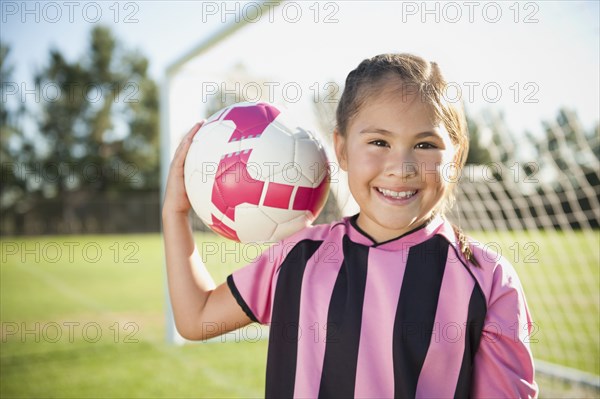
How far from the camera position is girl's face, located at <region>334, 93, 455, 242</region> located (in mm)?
1321

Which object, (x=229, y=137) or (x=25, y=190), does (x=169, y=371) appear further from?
(x=25, y=190)

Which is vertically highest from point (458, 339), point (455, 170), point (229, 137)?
point (229, 137)

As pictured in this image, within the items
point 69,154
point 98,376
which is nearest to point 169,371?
point 98,376

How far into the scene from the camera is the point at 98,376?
376cm

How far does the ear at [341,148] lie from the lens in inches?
59.2

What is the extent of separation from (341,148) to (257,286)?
18.8 inches

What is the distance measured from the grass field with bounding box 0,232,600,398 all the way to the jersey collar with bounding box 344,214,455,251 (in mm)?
1403

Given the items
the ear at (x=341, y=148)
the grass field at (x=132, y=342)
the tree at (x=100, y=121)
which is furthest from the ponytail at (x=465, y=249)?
the tree at (x=100, y=121)

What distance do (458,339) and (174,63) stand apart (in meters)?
3.85

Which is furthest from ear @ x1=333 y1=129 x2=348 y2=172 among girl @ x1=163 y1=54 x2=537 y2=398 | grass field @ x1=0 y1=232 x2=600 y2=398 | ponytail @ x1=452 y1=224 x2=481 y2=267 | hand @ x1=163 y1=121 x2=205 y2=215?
grass field @ x1=0 y1=232 x2=600 y2=398

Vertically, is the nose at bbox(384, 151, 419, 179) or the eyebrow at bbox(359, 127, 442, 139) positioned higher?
the eyebrow at bbox(359, 127, 442, 139)

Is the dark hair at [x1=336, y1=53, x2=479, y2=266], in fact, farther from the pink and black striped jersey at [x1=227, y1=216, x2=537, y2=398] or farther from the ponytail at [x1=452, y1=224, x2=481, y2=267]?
A: the pink and black striped jersey at [x1=227, y1=216, x2=537, y2=398]

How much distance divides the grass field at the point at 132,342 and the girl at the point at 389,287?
4.20ft

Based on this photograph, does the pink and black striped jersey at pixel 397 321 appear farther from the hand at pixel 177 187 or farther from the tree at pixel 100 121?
the tree at pixel 100 121
